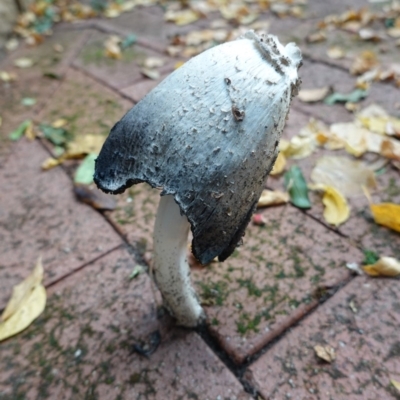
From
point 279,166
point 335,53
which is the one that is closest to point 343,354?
point 279,166

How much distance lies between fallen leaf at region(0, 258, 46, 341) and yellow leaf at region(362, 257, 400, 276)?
122 cm

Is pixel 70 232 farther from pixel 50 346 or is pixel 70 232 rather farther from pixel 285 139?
pixel 285 139

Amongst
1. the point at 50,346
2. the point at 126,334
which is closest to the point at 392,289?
the point at 126,334

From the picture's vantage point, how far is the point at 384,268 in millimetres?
1479

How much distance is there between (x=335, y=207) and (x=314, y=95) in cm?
104

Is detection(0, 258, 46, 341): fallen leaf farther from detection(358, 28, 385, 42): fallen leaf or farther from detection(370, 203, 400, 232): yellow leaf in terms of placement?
detection(358, 28, 385, 42): fallen leaf

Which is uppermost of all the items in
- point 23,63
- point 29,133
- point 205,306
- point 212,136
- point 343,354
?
point 212,136

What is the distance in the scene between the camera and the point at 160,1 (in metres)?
4.52

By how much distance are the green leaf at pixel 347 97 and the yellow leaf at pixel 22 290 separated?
191 cm

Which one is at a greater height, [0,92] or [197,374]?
[197,374]

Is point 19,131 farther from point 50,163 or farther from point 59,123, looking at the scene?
point 50,163

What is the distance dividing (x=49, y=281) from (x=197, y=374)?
0.70 meters

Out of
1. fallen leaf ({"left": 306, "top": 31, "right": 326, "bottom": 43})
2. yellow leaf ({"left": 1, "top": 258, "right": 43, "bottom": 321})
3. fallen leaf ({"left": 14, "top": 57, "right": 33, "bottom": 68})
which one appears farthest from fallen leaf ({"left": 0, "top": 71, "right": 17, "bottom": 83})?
fallen leaf ({"left": 306, "top": 31, "right": 326, "bottom": 43})

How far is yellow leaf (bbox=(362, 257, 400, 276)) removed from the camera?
147 cm
